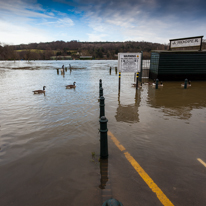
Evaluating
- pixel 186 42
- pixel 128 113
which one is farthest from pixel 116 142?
pixel 186 42

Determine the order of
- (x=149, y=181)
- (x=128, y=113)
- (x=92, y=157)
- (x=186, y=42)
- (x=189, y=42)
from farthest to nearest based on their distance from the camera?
(x=186, y=42)
(x=189, y=42)
(x=128, y=113)
(x=92, y=157)
(x=149, y=181)

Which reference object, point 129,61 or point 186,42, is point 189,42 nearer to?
point 186,42

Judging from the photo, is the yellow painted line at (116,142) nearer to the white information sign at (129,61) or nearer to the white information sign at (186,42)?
the white information sign at (129,61)

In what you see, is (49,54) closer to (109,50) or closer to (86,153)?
(109,50)

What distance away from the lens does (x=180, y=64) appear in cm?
1752

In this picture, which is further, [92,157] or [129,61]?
[129,61]

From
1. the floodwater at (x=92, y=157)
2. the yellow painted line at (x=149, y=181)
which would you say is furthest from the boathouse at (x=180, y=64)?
the yellow painted line at (x=149, y=181)

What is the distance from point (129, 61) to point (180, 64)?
903 cm

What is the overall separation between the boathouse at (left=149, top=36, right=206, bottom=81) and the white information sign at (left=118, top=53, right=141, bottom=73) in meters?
6.69

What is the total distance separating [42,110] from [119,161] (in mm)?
5663

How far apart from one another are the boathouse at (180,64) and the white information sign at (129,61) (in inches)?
263

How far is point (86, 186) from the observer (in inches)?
122

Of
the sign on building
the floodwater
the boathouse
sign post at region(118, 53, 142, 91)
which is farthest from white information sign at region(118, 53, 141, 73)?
the sign on building

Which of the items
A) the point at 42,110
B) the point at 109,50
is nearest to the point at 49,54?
the point at 109,50
